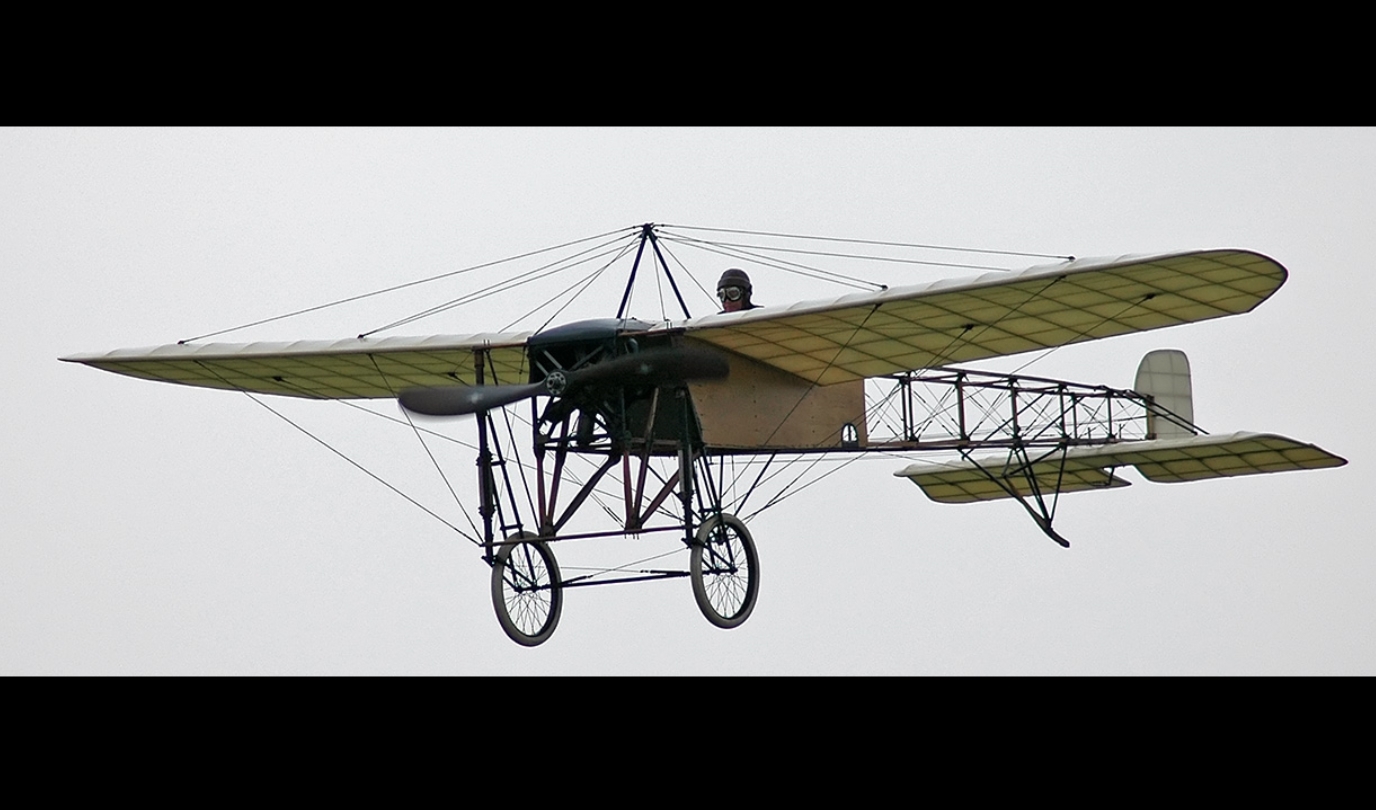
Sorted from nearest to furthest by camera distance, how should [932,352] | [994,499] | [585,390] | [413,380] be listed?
[585,390] → [932,352] → [413,380] → [994,499]

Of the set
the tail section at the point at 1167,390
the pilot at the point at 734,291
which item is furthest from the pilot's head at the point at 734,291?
the tail section at the point at 1167,390

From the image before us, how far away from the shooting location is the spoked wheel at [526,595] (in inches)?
754

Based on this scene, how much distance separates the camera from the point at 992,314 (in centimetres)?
1909

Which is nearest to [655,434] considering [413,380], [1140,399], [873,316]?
[873,316]

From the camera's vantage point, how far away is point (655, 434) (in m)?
19.0

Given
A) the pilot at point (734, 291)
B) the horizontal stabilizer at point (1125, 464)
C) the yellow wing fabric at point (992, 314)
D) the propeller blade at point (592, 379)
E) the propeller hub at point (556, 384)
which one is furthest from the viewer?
the horizontal stabilizer at point (1125, 464)

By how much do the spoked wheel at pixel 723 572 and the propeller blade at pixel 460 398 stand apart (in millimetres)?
2058

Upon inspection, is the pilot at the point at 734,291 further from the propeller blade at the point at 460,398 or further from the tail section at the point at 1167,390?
the tail section at the point at 1167,390

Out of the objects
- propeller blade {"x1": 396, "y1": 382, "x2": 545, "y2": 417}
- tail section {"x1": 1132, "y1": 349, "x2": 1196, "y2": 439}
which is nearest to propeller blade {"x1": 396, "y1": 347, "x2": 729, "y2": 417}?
propeller blade {"x1": 396, "y1": 382, "x2": 545, "y2": 417}

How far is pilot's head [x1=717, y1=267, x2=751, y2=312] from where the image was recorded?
67.6 ft

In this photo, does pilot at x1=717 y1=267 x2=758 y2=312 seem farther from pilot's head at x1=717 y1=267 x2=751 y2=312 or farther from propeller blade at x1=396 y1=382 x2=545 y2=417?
propeller blade at x1=396 y1=382 x2=545 y2=417

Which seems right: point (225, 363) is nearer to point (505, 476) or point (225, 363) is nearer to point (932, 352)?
point (505, 476)

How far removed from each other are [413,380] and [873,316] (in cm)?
564

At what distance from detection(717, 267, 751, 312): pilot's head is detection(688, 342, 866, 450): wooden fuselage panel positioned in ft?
2.62
